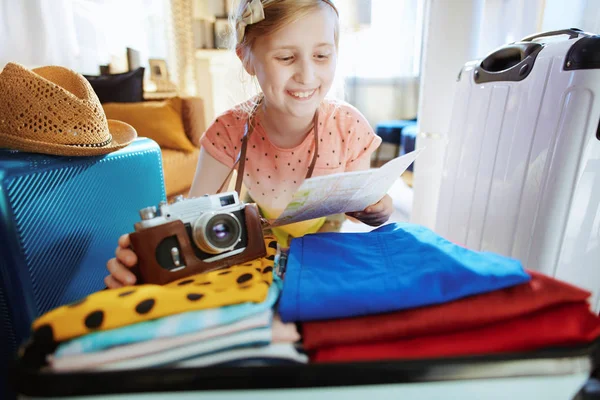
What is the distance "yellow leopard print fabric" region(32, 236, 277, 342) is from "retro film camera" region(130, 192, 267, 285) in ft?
0.19

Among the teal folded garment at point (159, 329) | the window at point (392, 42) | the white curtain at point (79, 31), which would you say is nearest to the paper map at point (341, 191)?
the teal folded garment at point (159, 329)

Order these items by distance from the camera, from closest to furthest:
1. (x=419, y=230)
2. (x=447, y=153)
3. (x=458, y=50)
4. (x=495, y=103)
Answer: (x=419, y=230)
(x=495, y=103)
(x=447, y=153)
(x=458, y=50)

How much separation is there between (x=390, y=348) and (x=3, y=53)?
7.33 feet

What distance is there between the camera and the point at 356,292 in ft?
1.16

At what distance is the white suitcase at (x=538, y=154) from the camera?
0.60 meters

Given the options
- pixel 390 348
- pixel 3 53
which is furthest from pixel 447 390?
pixel 3 53

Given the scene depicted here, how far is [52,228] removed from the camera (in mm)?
532

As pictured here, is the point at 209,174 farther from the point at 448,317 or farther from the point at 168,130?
the point at 168,130

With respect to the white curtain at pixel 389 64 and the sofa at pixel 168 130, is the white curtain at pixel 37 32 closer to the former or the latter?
the sofa at pixel 168 130

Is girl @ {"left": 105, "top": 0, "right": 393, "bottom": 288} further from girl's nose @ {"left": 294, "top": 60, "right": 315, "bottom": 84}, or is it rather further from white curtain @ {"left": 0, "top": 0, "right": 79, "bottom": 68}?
white curtain @ {"left": 0, "top": 0, "right": 79, "bottom": 68}

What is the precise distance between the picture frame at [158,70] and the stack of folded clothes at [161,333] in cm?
262

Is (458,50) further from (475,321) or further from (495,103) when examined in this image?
(475,321)

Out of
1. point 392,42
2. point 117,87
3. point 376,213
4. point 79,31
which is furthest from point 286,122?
point 392,42

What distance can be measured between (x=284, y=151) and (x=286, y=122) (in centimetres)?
7
